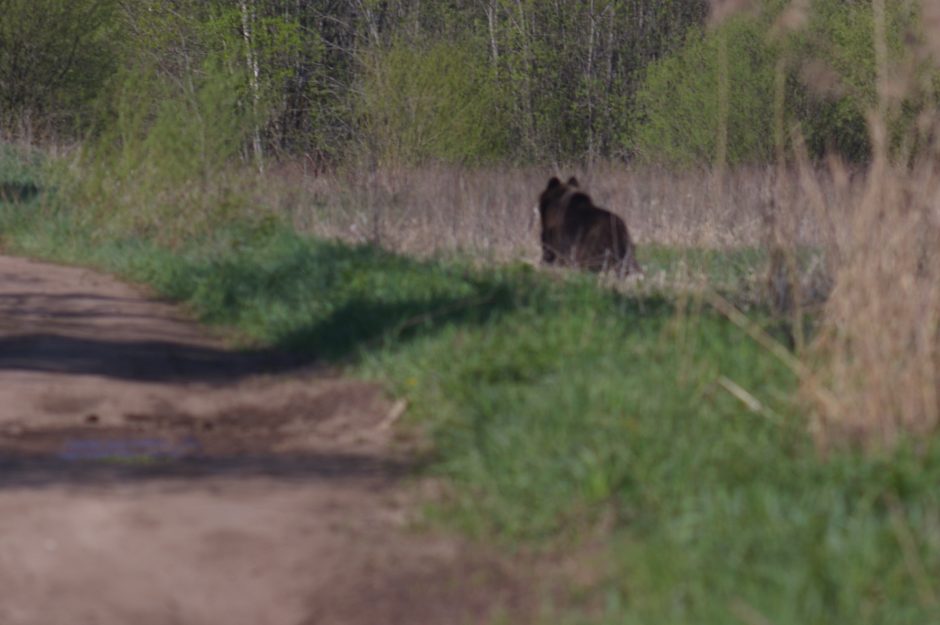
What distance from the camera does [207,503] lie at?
524 cm

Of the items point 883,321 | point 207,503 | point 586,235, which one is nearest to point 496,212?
point 586,235

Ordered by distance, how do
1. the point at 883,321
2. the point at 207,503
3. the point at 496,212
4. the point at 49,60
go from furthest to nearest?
the point at 49,60 < the point at 496,212 < the point at 883,321 < the point at 207,503

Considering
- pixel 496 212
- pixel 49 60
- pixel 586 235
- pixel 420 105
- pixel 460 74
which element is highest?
pixel 49 60

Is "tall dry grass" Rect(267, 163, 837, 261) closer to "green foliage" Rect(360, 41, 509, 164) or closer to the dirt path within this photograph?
the dirt path

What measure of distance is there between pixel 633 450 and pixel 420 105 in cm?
2299

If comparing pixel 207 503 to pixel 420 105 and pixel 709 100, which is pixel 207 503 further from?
pixel 709 100

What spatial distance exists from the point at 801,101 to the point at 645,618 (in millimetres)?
25969

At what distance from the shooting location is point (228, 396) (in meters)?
7.43

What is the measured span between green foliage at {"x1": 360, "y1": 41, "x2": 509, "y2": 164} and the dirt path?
19.0 metres

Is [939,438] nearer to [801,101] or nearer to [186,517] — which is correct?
[186,517]

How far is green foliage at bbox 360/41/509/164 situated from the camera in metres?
27.0

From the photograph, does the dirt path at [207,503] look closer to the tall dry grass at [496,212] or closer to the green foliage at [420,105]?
the tall dry grass at [496,212]

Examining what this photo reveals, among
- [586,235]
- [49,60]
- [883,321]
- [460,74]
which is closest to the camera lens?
[883,321]

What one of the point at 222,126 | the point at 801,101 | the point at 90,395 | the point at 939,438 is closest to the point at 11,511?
the point at 90,395
